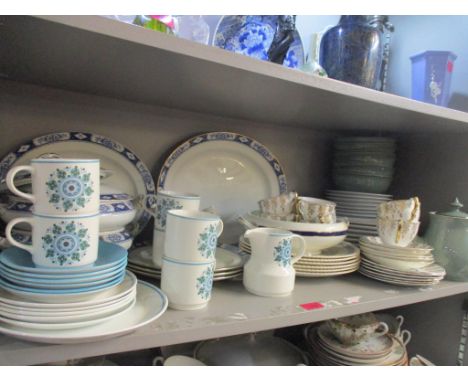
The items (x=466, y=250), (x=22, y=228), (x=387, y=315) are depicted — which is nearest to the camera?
(x=22, y=228)

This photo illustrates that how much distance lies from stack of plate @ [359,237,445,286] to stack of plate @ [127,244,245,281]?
0.96 feet

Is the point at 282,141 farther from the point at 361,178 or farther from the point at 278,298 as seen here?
the point at 278,298

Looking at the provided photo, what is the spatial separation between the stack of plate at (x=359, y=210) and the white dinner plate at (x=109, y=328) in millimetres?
585

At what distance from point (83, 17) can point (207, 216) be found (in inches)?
13.0

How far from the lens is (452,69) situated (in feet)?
3.10

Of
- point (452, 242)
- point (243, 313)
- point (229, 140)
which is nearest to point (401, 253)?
point (452, 242)

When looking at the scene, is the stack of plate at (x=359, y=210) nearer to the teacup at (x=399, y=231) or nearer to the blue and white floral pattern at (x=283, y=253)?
the teacup at (x=399, y=231)

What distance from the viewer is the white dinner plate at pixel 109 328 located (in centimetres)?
42

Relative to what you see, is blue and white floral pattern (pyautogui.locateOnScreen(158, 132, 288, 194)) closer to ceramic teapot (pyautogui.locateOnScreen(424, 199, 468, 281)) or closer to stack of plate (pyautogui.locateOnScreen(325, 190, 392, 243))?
stack of plate (pyautogui.locateOnScreen(325, 190, 392, 243))

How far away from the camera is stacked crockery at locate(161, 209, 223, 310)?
0.54 meters

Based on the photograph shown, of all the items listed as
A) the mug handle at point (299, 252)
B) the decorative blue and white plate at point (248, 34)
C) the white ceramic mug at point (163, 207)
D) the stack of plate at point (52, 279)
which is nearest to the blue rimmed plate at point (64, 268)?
the stack of plate at point (52, 279)

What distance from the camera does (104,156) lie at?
78cm

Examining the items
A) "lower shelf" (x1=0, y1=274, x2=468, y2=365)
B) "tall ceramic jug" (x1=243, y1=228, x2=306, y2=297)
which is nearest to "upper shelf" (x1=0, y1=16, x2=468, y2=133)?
"tall ceramic jug" (x1=243, y1=228, x2=306, y2=297)
